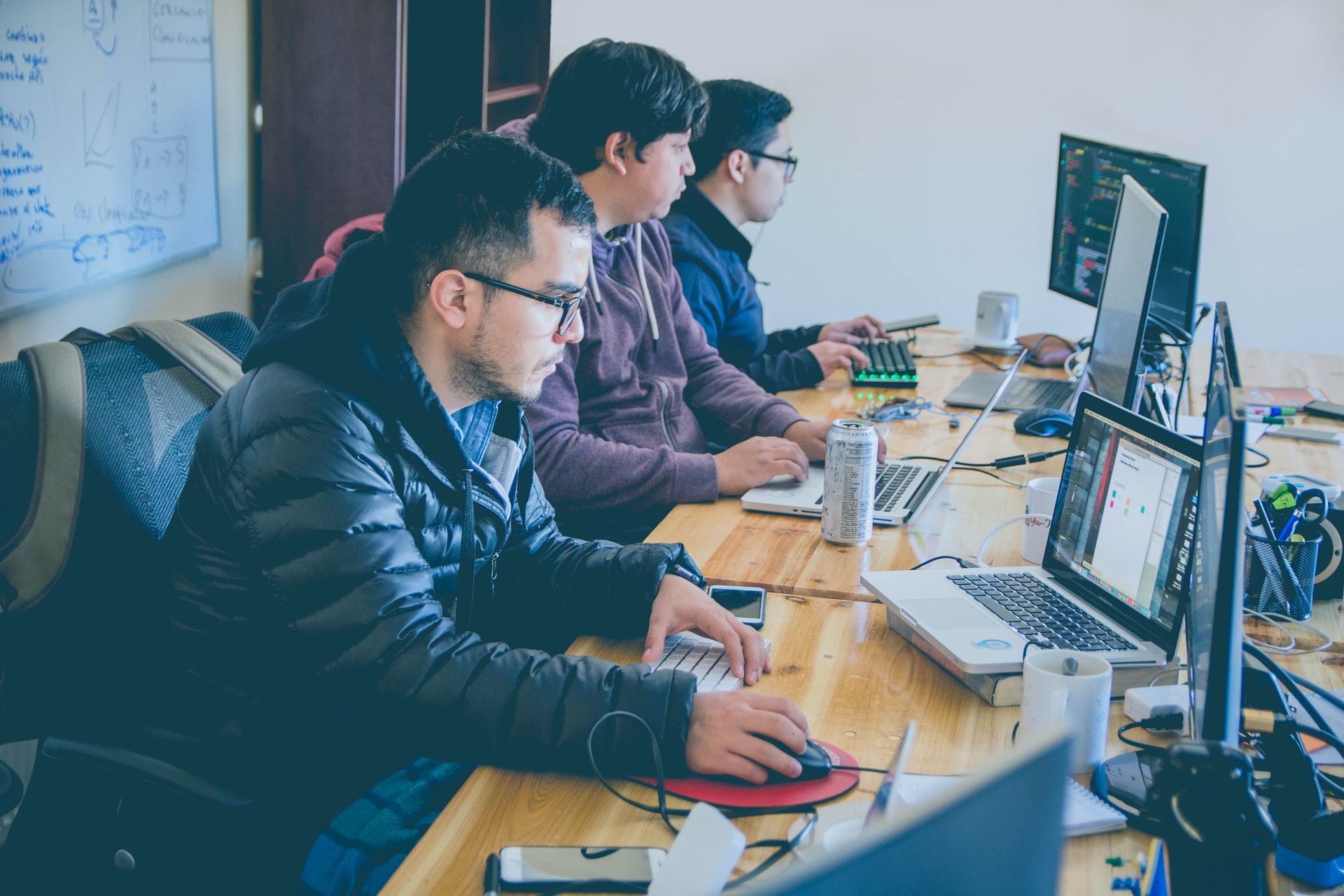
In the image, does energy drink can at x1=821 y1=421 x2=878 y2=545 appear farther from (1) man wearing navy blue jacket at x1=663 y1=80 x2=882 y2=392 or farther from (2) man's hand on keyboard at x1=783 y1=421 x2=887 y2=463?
(1) man wearing navy blue jacket at x1=663 y1=80 x2=882 y2=392

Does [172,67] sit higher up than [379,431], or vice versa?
[172,67]

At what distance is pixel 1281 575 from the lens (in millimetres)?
1412

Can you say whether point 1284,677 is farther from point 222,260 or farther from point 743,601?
point 222,260

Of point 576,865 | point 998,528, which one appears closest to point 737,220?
point 998,528

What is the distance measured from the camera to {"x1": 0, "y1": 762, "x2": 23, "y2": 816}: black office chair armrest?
1.30 metres

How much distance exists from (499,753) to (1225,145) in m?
3.66

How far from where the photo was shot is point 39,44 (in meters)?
1.84

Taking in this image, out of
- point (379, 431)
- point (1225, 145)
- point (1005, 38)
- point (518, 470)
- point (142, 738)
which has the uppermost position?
point (1005, 38)

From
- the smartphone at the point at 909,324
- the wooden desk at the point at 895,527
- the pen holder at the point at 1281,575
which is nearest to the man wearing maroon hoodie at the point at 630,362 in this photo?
the wooden desk at the point at 895,527

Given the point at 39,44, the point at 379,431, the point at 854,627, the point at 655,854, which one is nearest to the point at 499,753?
the point at 655,854

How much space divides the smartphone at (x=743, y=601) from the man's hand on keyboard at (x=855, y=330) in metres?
1.67

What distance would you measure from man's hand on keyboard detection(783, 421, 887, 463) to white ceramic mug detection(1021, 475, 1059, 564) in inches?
17.3

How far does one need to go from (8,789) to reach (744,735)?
2.89 ft

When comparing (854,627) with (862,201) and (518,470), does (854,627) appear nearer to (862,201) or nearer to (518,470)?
(518,470)
